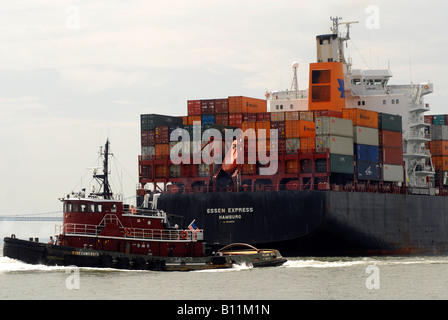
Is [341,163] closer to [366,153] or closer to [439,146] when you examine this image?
[366,153]

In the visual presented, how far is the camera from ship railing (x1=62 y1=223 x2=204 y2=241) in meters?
49.2

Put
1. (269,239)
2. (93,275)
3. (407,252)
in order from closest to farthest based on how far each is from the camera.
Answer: (93,275) < (269,239) < (407,252)

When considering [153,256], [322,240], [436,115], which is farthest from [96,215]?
[436,115]

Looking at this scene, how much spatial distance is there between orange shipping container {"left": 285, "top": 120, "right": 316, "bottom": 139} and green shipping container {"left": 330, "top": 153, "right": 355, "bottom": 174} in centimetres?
232

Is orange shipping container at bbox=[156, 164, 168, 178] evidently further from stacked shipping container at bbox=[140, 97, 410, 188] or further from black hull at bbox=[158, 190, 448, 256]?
black hull at bbox=[158, 190, 448, 256]

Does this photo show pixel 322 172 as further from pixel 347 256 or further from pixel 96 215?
pixel 96 215

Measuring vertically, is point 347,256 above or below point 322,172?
below

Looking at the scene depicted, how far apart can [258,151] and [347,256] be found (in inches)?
384

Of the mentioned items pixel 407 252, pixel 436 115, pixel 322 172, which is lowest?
pixel 407 252

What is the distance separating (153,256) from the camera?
4900 centimetres

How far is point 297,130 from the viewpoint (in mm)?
62156

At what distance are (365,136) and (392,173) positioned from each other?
503 centimetres

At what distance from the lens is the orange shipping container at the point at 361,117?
65.5m
